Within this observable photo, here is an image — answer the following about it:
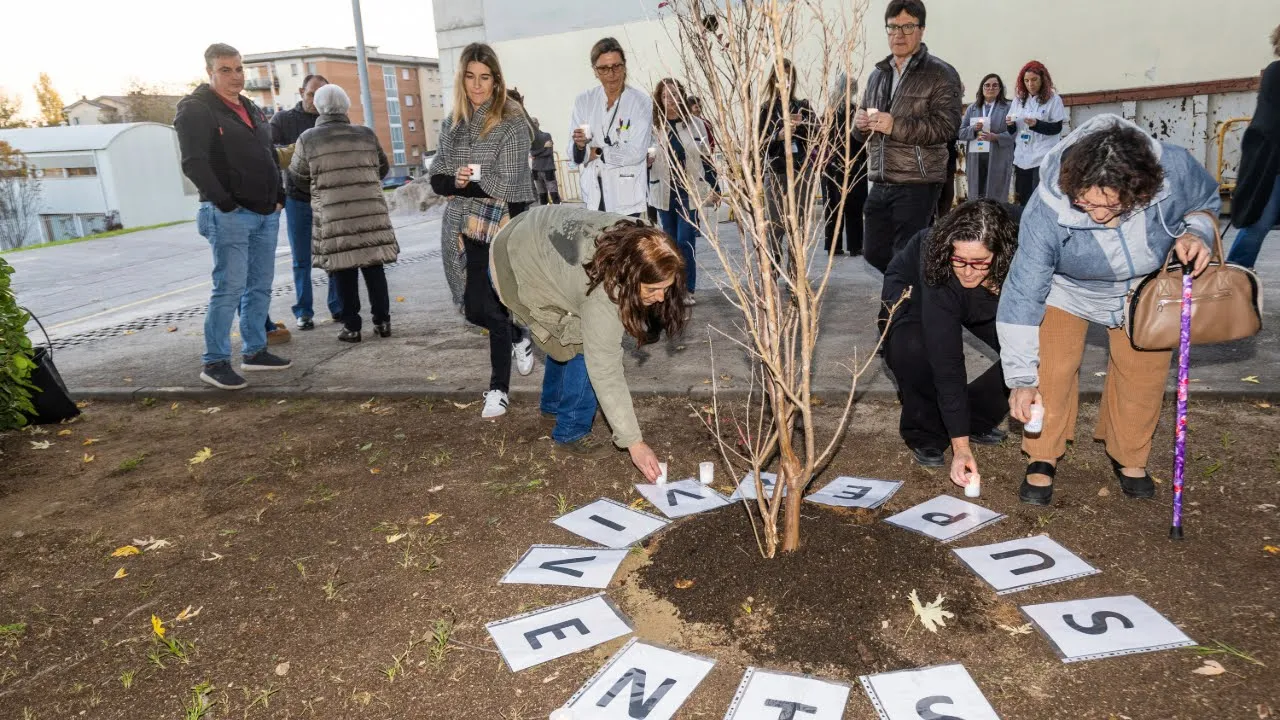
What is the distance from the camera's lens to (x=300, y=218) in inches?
265

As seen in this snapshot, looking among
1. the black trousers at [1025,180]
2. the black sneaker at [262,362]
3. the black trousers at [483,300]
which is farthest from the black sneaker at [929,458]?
the black trousers at [1025,180]

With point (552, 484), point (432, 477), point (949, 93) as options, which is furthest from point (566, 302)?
point (949, 93)

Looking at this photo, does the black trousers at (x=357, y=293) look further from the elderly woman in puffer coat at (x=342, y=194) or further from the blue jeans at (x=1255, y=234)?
the blue jeans at (x=1255, y=234)

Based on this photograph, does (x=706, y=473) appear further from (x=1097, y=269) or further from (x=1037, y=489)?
(x=1097, y=269)

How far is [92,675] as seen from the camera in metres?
2.59

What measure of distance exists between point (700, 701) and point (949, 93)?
12.1 feet

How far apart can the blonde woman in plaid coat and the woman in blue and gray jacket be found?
2526 mm

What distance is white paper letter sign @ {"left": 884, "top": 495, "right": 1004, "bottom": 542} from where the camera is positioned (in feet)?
10.3

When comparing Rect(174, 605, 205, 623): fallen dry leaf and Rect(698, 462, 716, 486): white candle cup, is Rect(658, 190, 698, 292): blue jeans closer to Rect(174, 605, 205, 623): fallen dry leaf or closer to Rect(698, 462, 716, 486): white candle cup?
Rect(698, 462, 716, 486): white candle cup

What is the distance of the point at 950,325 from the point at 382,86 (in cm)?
6821

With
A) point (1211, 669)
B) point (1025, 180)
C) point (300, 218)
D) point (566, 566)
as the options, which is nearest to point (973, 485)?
point (1211, 669)

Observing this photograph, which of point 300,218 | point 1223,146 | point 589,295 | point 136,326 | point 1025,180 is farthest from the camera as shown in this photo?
point 1223,146

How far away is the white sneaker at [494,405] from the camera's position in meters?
4.68

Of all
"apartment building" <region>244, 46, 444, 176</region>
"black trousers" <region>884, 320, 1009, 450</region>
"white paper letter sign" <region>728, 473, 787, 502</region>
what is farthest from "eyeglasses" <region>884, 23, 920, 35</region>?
"apartment building" <region>244, 46, 444, 176</region>
